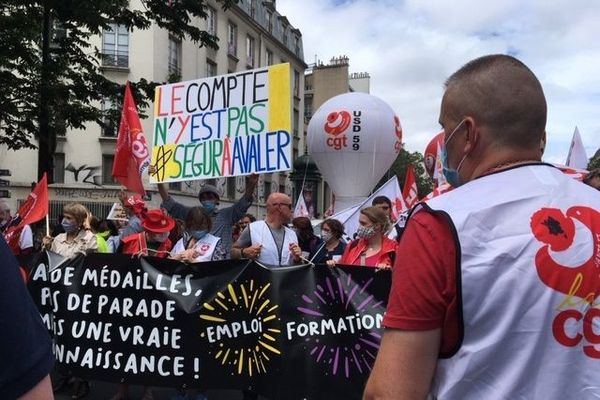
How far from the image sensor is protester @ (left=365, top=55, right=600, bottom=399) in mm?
1311

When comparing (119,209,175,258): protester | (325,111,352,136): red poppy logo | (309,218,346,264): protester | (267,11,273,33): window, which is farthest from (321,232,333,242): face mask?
(267,11,273,33): window

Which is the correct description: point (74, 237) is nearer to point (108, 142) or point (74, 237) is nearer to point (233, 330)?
point (233, 330)

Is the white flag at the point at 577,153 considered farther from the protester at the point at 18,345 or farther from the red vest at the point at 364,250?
the protester at the point at 18,345

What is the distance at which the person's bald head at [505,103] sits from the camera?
1.43 meters

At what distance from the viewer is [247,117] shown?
6.12 m

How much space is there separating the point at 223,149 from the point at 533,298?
496 cm

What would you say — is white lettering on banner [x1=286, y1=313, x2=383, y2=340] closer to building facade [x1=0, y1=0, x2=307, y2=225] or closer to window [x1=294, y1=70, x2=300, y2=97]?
building facade [x1=0, y1=0, x2=307, y2=225]

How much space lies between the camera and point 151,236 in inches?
223

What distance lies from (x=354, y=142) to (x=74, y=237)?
11450 mm

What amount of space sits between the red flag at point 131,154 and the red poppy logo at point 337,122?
34.5 feet

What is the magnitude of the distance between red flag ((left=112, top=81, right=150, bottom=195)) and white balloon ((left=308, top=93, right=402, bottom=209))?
10478 millimetres

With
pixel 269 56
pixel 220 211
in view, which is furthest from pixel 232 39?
pixel 220 211

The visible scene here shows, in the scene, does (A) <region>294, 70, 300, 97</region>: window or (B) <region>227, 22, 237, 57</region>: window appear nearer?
(B) <region>227, 22, 237, 57</region>: window

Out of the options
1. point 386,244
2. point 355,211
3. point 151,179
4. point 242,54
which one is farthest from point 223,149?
point 242,54
